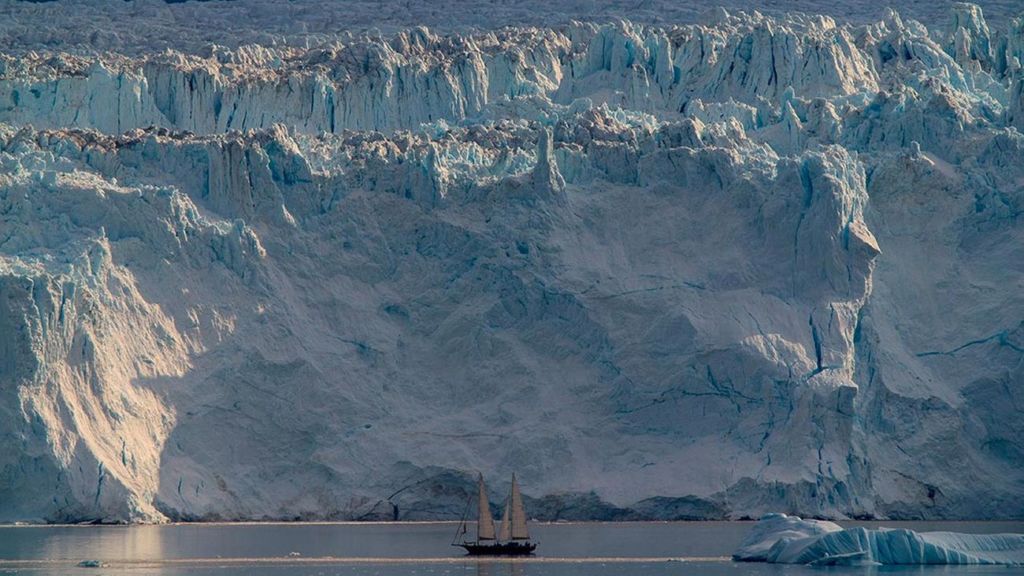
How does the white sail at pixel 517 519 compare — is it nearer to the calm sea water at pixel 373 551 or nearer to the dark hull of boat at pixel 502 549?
the dark hull of boat at pixel 502 549

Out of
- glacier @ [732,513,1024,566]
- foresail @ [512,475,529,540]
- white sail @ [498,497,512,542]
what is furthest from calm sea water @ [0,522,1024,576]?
white sail @ [498,497,512,542]

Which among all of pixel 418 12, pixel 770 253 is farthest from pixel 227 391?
pixel 418 12

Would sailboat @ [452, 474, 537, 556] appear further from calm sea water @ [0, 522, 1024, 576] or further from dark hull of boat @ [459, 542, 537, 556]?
calm sea water @ [0, 522, 1024, 576]

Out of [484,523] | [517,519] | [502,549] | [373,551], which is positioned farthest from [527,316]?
[373,551]

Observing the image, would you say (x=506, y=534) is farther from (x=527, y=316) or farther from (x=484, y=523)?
(x=527, y=316)

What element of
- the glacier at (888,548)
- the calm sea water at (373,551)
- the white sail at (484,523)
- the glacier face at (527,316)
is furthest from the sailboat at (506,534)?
the glacier face at (527,316)

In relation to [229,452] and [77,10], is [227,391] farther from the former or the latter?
[77,10]
